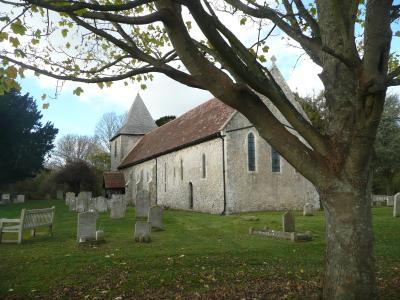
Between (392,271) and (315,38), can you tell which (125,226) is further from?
(315,38)

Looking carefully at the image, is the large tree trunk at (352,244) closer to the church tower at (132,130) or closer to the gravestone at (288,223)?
the gravestone at (288,223)

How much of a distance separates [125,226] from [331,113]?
11.3 metres

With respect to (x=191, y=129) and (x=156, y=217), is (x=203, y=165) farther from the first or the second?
(x=156, y=217)

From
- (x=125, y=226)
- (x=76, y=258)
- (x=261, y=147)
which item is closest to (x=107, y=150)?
(x=261, y=147)

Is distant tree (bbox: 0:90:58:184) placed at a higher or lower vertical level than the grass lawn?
higher

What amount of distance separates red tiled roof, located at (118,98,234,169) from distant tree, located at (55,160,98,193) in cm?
795

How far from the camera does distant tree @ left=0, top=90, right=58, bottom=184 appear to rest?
34969 mm

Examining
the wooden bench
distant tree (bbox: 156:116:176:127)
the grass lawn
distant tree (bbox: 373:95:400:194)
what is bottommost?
the grass lawn

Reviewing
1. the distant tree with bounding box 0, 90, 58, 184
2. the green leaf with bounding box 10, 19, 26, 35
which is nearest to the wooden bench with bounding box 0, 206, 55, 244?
the green leaf with bounding box 10, 19, 26, 35

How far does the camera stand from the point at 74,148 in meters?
66.1

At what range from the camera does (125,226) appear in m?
14.4

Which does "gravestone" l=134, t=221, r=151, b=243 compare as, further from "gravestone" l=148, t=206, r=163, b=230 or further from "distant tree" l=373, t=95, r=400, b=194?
"distant tree" l=373, t=95, r=400, b=194

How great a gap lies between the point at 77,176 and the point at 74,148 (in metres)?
25.6

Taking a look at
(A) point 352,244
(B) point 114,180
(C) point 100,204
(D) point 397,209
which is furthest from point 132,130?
(A) point 352,244
